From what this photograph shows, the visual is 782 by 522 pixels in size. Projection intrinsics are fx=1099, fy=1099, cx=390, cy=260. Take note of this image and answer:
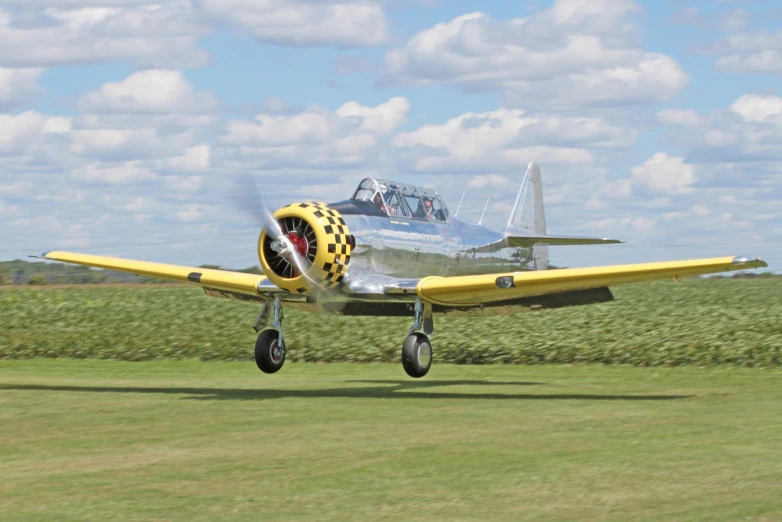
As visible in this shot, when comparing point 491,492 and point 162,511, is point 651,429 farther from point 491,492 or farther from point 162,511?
point 162,511

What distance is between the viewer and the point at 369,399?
1595 centimetres

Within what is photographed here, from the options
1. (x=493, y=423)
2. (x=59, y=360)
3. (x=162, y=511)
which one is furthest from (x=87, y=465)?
(x=59, y=360)

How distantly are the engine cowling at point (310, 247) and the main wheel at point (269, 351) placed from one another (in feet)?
5.37

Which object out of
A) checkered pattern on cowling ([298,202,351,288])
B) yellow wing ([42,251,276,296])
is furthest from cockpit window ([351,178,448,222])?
yellow wing ([42,251,276,296])

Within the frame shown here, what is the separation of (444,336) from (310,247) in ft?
36.5

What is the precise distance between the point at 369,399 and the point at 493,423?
355 cm

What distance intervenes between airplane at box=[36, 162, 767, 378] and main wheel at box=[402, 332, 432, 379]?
0.02 m

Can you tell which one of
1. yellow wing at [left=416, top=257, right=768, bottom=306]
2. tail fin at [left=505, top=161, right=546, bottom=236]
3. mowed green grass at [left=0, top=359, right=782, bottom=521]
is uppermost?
tail fin at [left=505, top=161, right=546, bottom=236]

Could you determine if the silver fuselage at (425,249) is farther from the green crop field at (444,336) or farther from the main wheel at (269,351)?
the green crop field at (444,336)

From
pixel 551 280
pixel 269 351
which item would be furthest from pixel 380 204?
pixel 551 280

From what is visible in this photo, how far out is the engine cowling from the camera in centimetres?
1597

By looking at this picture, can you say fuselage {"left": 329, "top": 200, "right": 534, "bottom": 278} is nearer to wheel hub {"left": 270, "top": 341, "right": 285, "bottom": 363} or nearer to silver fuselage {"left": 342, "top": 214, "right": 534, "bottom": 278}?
silver fuselage {"left": 342, "top": 214, "right": 534, "bottom": 278}

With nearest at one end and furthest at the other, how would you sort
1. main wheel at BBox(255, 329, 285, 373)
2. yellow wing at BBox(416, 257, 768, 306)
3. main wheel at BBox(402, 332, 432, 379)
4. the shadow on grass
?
yellow wing at BBox(416, 257, 768, 306)
the shadow on grass
main wheel at BBox(402, 332, 432, 379)
main wheel at BBox(255, 329, 285, 373)

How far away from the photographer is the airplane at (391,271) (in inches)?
631
